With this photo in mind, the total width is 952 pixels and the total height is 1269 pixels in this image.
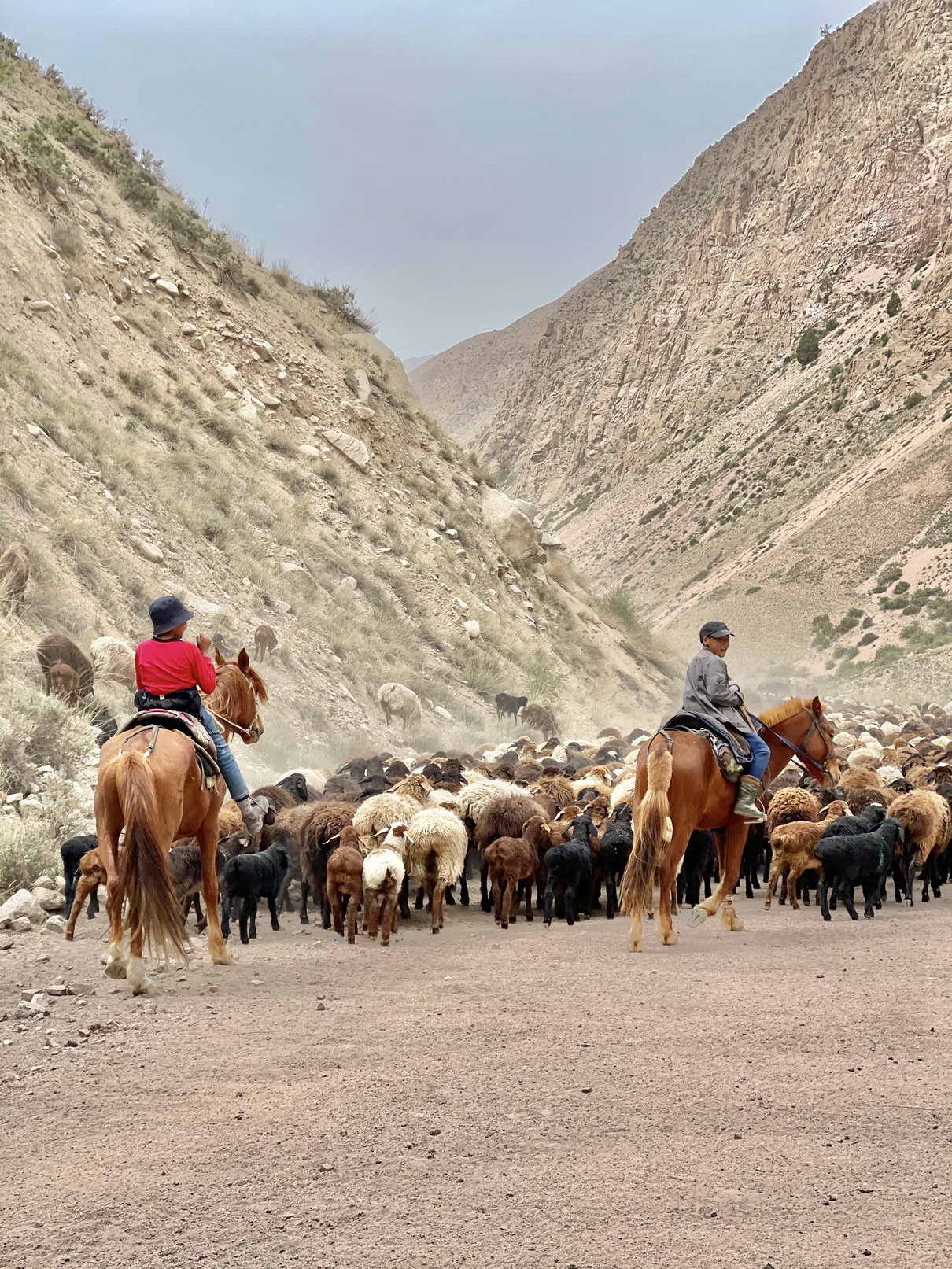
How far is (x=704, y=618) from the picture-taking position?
72188 mm

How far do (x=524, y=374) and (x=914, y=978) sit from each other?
400 ft

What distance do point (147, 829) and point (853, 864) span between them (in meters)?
6.00

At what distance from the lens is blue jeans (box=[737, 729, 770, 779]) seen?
933cm

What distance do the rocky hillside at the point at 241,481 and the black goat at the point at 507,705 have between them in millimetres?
242

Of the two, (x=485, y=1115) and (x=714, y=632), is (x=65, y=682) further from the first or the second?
(x=485, y=1115)

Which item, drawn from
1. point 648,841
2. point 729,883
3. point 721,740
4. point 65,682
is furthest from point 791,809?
point 65,682

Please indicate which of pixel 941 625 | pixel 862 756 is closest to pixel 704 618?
A: pixel 941 625

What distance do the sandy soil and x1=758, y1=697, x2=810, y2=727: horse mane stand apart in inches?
115

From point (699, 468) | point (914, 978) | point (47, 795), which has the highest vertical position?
point (699, 468)

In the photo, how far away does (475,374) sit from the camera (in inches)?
6880

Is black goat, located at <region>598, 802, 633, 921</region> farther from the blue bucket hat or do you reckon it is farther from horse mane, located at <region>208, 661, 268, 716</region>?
the blue bucket hat

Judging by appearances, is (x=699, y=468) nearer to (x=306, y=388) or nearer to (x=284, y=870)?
(x=306, y=388)

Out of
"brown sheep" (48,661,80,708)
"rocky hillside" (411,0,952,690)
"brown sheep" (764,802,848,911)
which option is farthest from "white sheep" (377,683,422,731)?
"rocky hillside" (411,0,952,690)

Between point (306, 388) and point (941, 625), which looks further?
point (941, 625)
